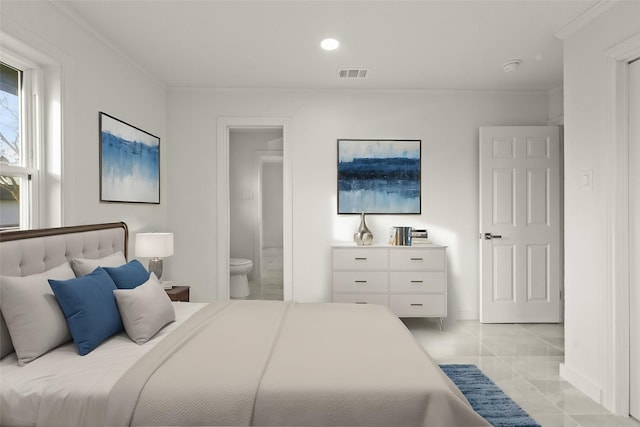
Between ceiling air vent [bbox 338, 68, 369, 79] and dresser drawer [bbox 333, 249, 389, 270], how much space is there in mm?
1763

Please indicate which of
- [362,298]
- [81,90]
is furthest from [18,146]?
[362,298]

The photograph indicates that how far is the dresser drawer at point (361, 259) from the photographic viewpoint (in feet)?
13.8

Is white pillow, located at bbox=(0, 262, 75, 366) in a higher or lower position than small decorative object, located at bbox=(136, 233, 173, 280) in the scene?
lower

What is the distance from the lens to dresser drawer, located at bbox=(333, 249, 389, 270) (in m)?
4.21

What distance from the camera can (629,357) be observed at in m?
2.49

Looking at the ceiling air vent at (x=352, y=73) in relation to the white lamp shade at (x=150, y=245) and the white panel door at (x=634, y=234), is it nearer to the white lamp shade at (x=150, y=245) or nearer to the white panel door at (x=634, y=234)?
the white panel door at (x=634, y=234)

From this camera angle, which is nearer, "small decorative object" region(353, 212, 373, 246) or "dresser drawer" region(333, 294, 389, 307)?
"dresser drawer" region(333, 294, 389, 307)

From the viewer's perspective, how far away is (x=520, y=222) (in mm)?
4398

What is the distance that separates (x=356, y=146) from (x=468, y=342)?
2.32 m

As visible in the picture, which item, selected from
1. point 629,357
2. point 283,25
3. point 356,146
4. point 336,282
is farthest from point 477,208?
point 283,25

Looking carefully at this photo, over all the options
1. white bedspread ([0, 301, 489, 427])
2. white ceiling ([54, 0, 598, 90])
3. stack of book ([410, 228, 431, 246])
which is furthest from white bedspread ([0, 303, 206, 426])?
stack of book ([410, 228, 431, 246])

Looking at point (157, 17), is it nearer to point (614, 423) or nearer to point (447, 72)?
point (447, 72)

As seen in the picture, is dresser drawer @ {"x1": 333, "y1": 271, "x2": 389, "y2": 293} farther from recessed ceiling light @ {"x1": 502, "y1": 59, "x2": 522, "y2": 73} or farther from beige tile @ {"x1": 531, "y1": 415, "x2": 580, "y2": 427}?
recessed ceiling light @ {"x1": 502, "y1": 59, "x2": 522, "y2": 73}

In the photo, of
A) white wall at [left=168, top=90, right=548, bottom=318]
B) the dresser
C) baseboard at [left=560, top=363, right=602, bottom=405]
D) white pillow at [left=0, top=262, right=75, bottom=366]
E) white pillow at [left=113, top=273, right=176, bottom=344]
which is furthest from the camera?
white wall at [left=168, top=90, right=548, bottom=318]
